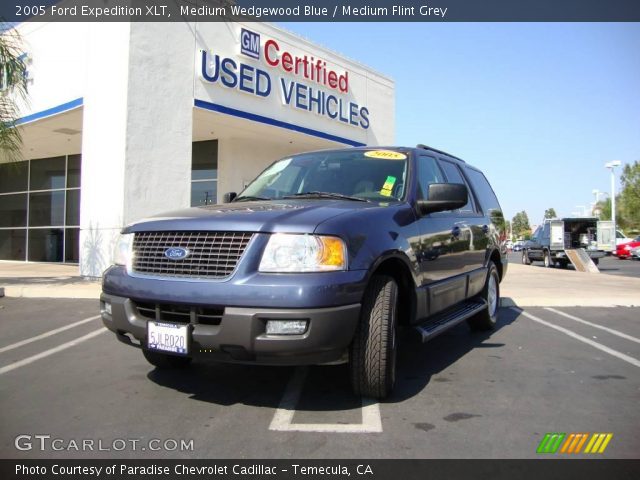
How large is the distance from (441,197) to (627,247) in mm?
30955

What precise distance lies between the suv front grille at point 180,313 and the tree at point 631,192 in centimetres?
4755

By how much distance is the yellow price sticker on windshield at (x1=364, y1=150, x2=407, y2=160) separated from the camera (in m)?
4.28

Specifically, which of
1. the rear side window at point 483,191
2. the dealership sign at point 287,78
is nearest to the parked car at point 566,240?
the dealership sign at point 287,78

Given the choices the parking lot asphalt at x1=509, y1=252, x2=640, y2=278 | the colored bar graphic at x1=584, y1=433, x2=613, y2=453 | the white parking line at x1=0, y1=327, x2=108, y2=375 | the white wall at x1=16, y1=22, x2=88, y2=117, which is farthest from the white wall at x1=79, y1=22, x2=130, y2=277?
the parking lot asphalt at x1=509, y1=252, x2=640, y2=278

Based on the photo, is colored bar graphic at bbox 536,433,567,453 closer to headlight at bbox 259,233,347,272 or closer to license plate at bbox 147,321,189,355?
headlight at bbox 259,233,347,272

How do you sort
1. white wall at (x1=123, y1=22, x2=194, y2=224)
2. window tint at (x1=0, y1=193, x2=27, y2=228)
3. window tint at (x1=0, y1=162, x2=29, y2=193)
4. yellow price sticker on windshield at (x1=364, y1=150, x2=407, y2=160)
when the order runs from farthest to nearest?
window tint at (x1=0, y1=162, x2=29, y2=193) < window tint at (x1=0, y1=193, x2=27, y2=228) < white wall at (x1=123, y1=22, x2=194, y2=224) < yellow price sticker on windshield at (x1=364, y1=150, x2=407, y2=160)

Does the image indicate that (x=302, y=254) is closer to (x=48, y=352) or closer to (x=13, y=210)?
(x=48, y=352)

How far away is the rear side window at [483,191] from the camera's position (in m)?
5.87

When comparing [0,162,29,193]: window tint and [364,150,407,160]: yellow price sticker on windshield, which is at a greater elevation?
[0,162,29,193]: window tint

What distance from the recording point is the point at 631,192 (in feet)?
138

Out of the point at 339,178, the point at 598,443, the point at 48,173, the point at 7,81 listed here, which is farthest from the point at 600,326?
the point at 48,173

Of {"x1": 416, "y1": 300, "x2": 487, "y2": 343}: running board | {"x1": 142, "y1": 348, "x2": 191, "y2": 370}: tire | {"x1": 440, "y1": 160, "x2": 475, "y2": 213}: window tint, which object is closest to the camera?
{"x1": 416, "y1": 300, "x2": 487, "y2": 343}: running board

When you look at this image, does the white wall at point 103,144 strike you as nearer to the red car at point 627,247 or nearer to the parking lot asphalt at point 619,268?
the parking lot asphalt at point 619,268

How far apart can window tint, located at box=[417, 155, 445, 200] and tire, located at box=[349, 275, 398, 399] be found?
3.97 feet
